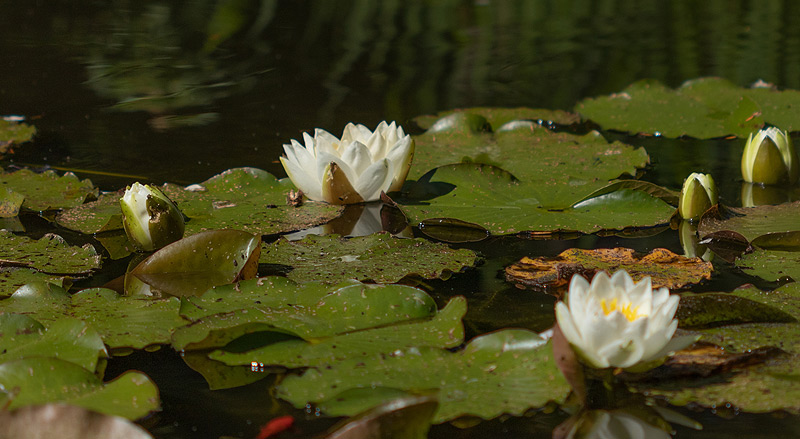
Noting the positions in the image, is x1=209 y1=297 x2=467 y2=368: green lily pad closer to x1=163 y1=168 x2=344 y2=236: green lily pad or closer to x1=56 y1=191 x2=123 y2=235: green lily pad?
x1=163 y1=168 x2=344 y2=236: green lily pad

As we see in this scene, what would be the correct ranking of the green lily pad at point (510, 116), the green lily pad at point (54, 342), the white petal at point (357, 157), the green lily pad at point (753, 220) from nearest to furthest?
1. the green lily pad at point (54, 342)
2. the green lily pad at point (753, 220)
3. the white petal at point (357, 157)
4. the green lily pad at point (510, 116)

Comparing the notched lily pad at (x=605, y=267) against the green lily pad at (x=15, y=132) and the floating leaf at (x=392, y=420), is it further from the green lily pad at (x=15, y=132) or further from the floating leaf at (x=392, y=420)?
the green lily pad at (x=15, y=132)

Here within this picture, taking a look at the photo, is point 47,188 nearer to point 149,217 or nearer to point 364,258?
point 149,217

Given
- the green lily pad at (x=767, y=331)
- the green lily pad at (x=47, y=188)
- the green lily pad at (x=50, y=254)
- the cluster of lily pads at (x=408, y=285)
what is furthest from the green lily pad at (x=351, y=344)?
the green lily pad at (x=47, y=188)

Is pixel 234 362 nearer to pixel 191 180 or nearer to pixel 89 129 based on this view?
pixel 191 180

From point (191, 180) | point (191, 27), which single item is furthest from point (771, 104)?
point (191, 27)

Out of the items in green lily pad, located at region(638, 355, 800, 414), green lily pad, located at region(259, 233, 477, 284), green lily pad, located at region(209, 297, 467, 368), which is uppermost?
green lily pad, located at region(209, 297, 467, 368)

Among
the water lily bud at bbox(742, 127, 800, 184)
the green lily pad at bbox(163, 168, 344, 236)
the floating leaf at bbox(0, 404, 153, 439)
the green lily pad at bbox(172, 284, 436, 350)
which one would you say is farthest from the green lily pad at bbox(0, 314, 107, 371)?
the water lily bud at bbox(742, 127, 800, 184)

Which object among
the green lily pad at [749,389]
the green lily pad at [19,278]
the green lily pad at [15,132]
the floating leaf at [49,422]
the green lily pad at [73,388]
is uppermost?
the floating leaf at [49,422]
